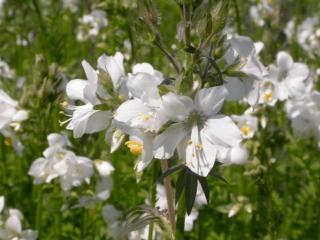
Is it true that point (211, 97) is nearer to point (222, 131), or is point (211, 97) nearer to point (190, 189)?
point (222, 131)

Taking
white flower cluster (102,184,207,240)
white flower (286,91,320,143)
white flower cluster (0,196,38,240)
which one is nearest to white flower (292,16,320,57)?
white flower (286,91,320,143)

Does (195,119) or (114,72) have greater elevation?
(114,72)

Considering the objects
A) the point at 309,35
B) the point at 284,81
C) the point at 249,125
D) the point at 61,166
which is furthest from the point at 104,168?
the point at 309,35

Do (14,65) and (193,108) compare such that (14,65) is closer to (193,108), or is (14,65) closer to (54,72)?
(54,72)

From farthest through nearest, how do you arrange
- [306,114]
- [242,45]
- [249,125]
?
[306,114], [249,125], [242,45]

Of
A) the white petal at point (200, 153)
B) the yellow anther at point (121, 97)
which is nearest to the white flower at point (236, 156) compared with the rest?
the yellow anther at point (121, 97)

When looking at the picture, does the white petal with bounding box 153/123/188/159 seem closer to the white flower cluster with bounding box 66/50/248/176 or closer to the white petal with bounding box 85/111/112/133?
the white flower cluster with bounding box 66/50/248/176

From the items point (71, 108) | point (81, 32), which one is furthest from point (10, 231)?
point (81, 32)

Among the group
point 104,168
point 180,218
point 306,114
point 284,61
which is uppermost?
point 284,61
